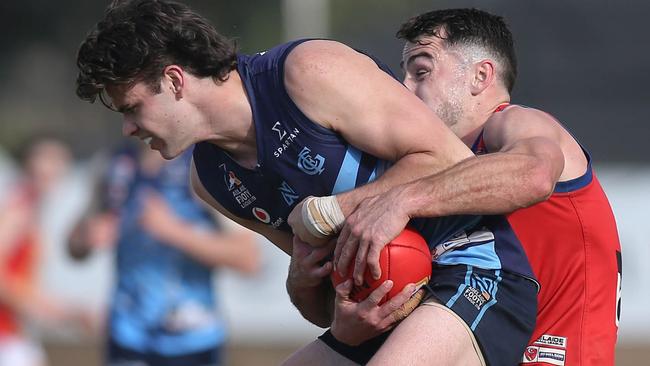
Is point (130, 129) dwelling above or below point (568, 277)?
below

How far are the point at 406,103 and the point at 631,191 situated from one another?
6.80 meters

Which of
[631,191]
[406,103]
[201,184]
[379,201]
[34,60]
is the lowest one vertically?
[34,60]

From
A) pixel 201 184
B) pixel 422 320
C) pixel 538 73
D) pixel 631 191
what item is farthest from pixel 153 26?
pixel 538 73

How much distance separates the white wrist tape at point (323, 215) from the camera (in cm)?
364

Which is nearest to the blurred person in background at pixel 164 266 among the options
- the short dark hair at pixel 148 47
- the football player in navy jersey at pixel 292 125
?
the football player in navy jersey at pixel 292 125

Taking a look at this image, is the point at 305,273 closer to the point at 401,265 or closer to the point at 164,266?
the point at 401,265

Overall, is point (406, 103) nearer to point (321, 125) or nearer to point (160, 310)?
point (321, 125)

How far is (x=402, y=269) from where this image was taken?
11.7 ft

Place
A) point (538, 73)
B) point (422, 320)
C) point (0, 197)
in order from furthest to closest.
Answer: point (538, 73) < point (0, 197) < point (422, 320)

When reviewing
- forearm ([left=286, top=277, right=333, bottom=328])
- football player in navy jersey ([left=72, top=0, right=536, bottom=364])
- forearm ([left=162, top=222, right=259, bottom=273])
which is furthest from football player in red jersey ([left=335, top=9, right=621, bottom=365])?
forearm ([left=162, top=222, right=259, bottom=273])

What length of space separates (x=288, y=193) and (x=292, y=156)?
0.58 ft

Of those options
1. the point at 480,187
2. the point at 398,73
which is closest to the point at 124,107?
the point at 480,187

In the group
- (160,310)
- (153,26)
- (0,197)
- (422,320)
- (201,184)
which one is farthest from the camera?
(0,197)

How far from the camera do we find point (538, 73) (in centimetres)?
1161
